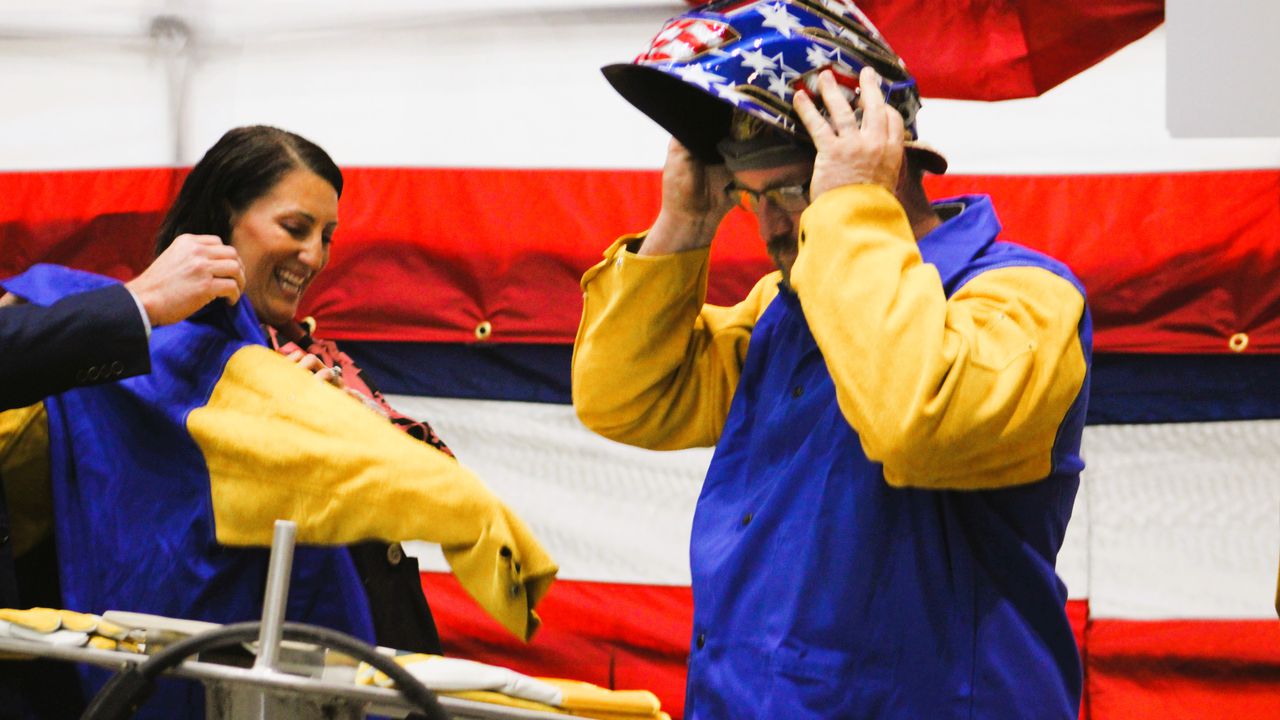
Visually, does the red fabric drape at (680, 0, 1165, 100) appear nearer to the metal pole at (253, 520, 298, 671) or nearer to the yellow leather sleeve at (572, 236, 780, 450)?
the yellow leather sleeve at (572, 236, 780, 450)

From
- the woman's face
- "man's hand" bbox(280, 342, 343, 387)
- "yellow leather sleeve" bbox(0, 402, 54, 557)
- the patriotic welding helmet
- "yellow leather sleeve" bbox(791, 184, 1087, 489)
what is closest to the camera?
"yellow leather sleeve" bbox(791, 184, 1087, 489)

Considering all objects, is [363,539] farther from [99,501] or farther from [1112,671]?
[1112,671]

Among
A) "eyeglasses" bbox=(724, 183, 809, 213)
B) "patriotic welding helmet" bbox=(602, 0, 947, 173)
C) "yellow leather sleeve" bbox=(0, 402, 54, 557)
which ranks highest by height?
"patriotic welding helmet" bbox=(602, 0, 947, 173)

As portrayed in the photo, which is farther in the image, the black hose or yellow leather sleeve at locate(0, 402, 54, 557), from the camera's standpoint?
yellow leather sleeve at locate(0, 402, 54, 557)

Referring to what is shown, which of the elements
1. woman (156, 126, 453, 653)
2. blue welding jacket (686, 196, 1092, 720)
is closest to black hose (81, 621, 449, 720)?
blue welding jacket (686, 196, 1092, 720)

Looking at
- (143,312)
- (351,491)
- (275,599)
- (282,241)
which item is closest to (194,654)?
(275,599)

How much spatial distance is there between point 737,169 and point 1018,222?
1.08 m

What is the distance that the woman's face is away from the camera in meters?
1.65

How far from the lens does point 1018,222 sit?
2.17 meters

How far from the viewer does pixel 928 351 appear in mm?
979

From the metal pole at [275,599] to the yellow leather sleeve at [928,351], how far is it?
402 millimetres

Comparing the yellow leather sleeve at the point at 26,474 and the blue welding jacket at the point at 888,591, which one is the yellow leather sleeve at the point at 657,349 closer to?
the blue welding jacket at the point at 888,591

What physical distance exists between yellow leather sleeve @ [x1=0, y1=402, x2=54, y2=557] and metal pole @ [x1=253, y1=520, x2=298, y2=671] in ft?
1.88

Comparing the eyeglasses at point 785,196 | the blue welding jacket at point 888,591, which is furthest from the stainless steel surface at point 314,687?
the eyeglasses at point 785,196
